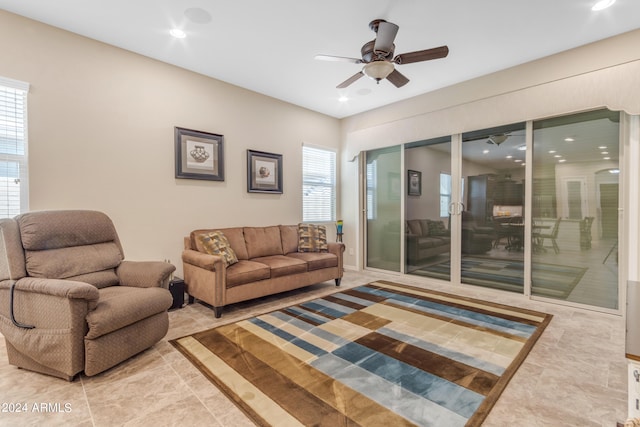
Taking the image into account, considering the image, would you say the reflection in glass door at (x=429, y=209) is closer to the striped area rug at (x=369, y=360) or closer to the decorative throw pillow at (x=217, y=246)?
the striped area rug at (x=369, y=360)

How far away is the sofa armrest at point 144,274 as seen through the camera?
102 inches

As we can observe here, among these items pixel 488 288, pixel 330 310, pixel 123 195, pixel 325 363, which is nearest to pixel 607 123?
pixel 488 288

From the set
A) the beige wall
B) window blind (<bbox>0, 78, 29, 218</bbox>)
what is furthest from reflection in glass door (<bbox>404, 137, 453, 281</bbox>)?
window blind (<bbox>0, 78, 29, 218</bbox>)

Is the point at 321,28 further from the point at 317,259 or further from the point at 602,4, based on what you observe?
the point at 317,259

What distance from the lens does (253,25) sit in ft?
9.75

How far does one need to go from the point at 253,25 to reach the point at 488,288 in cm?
435

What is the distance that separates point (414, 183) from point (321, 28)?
9.39 ft

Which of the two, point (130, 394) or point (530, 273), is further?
point (530, 273)

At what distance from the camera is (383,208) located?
213 inches

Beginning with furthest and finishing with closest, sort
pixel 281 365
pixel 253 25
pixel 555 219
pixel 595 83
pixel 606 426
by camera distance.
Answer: pixel 555 219 → pixel 595 83 → pixel 253 25 → pixel 281 365 → pixel 606 426

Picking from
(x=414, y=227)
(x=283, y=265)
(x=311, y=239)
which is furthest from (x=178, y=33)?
(x=414, y=227)

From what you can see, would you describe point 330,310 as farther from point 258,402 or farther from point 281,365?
point 258,402

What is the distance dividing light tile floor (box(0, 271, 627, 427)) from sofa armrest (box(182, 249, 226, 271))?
2.50 ft

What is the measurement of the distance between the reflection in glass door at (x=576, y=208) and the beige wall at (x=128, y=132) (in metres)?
3.83
